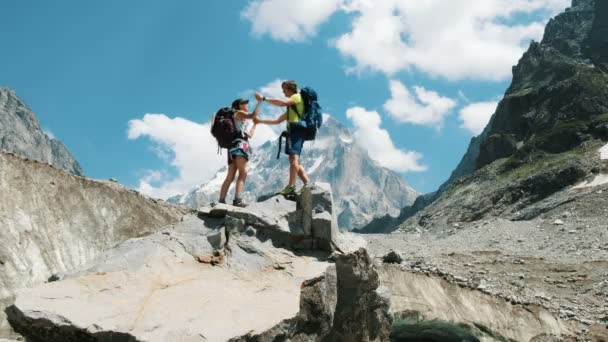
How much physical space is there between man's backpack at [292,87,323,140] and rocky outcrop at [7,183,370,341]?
5.25 ft

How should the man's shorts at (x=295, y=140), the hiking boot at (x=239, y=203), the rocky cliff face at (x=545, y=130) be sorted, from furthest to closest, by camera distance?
the rocky cliff face at (x=545, y=130), the man's shorts at (x=295, y=140), the hiking boot at (x=239, y=203)

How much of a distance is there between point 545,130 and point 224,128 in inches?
4840

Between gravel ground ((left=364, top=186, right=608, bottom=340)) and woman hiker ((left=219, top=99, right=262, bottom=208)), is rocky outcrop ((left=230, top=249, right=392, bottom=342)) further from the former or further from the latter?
gravel ground ((left=364, top=186, right=608, bottom=340))

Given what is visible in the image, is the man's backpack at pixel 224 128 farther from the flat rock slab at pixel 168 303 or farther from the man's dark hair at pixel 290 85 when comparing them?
the flat rock slab at pixel 168 303

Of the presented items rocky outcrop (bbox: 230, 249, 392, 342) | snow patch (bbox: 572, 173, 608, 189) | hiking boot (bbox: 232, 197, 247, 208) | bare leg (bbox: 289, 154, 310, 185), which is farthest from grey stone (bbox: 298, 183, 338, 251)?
snow patch (bbox: 572, 173, 608, 189)

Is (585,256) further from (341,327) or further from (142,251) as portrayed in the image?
(142,251)

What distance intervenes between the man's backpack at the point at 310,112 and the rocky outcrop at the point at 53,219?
4.94 metres

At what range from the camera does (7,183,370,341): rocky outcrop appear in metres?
7.44

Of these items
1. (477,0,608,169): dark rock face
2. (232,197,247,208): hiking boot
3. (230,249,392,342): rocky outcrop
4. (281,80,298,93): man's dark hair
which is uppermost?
(477,0,608,169): dark rock face

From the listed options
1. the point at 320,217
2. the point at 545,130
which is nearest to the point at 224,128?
the point at 320,217

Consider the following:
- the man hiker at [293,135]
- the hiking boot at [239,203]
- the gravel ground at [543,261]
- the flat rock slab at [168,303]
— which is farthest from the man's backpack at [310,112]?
the gravel ground at [543,261]

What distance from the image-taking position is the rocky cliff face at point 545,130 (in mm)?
90188

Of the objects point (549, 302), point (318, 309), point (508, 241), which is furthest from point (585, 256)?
point (318, 309)

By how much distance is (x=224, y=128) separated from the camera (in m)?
11.8
